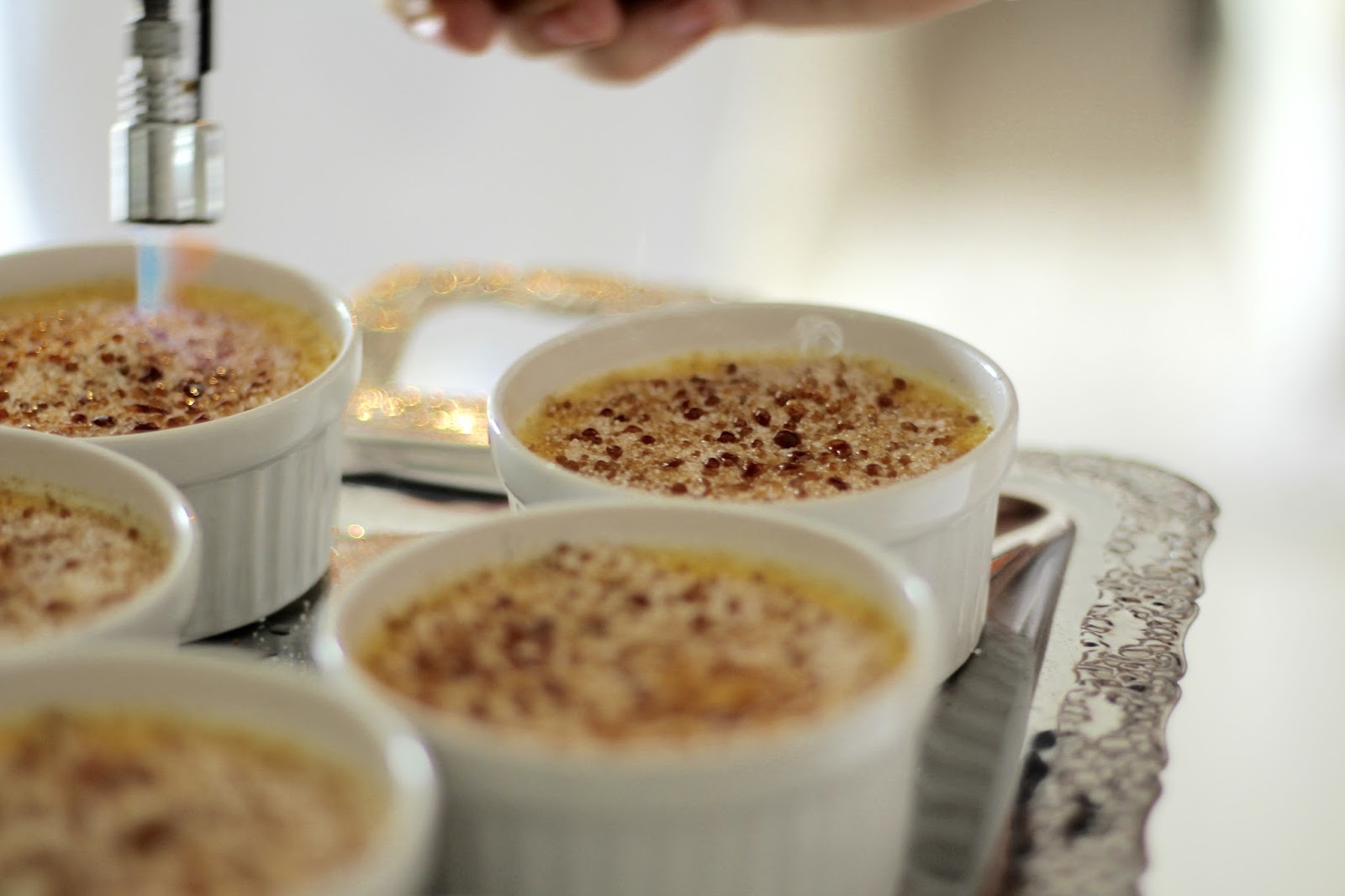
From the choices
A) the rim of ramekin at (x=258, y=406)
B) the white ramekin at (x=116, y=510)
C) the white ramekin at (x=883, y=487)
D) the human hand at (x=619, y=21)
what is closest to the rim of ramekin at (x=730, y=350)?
the white ramekin at (x=883, y=487)

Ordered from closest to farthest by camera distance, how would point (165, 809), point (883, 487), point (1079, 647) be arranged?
point (165, 809) → point (883, 487) → point (1079, 647)

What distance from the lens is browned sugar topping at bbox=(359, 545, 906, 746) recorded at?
0.91m

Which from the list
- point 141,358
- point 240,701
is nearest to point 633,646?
point 240,701

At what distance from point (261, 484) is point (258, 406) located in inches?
3.5

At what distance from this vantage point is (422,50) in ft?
12.2

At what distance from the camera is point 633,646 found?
980 millimetres

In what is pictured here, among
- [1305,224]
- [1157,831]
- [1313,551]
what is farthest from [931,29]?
[1157,831]

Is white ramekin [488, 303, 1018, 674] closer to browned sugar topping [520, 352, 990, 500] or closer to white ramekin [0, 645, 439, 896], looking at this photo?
browned sugar topping [520, 352, 990, 500]

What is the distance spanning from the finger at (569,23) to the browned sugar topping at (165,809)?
1.09 meters

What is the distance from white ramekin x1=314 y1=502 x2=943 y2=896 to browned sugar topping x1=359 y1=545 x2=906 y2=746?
3 centimetres

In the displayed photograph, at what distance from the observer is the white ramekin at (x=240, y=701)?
2.72ft

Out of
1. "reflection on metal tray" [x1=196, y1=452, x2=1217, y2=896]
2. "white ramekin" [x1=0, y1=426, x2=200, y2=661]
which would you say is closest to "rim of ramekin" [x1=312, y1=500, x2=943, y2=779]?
"white ramekin" [x1=0, y1=426, x2=200, y2=661]

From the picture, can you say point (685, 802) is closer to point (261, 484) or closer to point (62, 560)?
point (62, 560)

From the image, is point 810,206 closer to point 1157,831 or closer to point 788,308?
point 788,308
